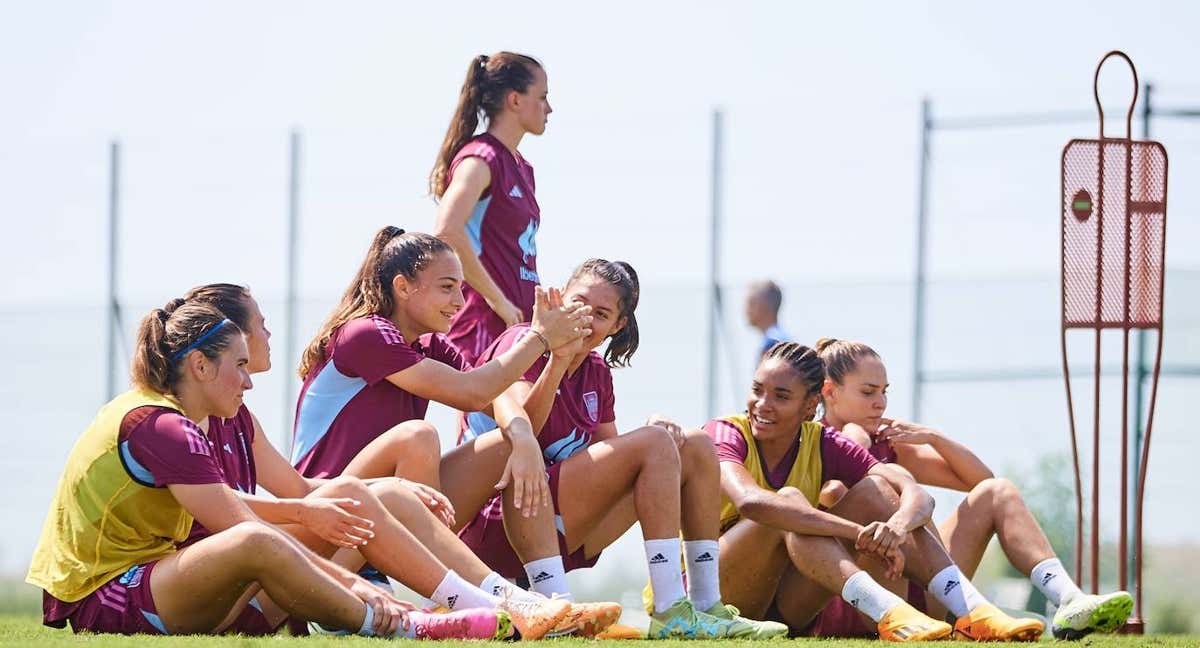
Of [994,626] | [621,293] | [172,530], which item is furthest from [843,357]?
[172,530]

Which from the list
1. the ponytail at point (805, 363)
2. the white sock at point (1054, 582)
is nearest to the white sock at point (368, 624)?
the ponytail at point (805, 363)

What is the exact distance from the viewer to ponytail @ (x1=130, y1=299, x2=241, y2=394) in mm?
4605

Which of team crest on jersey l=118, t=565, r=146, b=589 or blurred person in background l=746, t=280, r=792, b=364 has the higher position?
blurred person in background l=746, t=280, r=792, b=364

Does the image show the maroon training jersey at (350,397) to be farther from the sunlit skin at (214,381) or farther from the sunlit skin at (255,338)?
the sunlit skin at (214,381)

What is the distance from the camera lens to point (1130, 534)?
28.0 feet

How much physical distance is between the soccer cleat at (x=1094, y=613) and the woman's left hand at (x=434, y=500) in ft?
6.45

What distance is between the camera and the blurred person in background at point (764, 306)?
8852 millimetres

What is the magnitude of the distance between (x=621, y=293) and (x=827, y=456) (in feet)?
3.17

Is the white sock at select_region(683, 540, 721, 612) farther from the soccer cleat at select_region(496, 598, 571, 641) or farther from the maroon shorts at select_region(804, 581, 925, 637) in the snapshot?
the soccer cleat at select_region(496, 598, 571, 641)

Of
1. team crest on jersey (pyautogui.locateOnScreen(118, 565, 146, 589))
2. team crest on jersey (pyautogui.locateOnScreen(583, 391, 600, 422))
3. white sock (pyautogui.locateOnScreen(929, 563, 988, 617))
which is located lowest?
white sock (pyautogui.locateOnScreen(929, 563, 988, 617))

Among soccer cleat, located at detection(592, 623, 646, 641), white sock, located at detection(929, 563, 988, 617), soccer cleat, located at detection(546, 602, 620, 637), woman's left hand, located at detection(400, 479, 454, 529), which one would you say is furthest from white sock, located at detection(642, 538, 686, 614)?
white sock, located at detection(929, 563, 988, 617)

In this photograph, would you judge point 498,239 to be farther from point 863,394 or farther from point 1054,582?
point 1054,582

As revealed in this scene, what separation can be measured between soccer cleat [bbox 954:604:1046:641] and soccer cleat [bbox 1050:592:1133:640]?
83mm

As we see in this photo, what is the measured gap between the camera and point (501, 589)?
4789 mm
